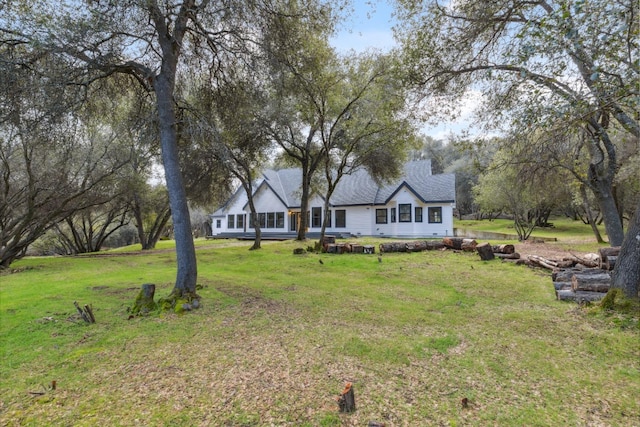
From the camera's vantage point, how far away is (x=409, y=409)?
8.96 ft

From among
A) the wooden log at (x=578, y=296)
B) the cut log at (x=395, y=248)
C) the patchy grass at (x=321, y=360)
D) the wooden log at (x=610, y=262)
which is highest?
the wooden log at (x=610, y=262)

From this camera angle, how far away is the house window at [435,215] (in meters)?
22.3

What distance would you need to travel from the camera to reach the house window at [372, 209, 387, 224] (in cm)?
2408

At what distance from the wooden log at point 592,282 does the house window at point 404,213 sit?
16905 mm

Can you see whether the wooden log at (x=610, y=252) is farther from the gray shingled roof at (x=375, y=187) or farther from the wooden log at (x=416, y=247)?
the gray shingled roof at (x=375, y=187)

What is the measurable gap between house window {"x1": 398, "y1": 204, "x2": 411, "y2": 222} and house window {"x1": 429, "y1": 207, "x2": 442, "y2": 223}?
152 cm

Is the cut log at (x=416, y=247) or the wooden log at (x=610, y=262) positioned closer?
the wooden log at (x=610, y=262)

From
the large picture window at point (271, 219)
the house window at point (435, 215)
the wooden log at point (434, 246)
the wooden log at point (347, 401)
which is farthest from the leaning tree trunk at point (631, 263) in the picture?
the large picture window at point (271, 219)

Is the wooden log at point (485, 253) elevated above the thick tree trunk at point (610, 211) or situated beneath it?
situated beneath

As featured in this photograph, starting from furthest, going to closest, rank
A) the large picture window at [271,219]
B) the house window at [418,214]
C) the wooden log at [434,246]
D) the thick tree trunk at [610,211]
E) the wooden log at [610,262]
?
the large picture window at [271,219], the house window at [418,214], the wooden log at [434,246], the thick tree trunk at [610,211], the wooden log at [610,262]

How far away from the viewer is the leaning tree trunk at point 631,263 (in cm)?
490

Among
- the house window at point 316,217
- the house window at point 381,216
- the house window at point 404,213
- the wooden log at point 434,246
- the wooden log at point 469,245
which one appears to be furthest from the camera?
the house window at point 316,217

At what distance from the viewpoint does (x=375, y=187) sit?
25266mm

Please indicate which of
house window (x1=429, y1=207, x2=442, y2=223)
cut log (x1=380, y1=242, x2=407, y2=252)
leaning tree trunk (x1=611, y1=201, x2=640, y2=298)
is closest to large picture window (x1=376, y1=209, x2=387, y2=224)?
house window (x1=429, y1=207, x2=442, y2=223)
